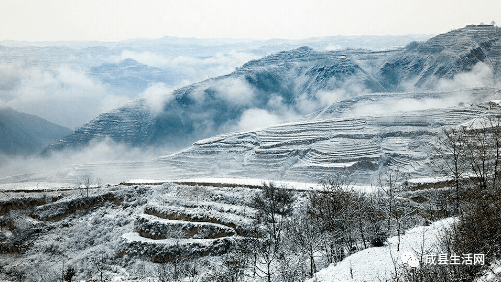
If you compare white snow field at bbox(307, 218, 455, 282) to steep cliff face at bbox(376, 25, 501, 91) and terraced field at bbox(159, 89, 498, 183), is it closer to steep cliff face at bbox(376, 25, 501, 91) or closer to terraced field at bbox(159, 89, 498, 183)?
terraced field at bbox(159, 89, 498, 183)

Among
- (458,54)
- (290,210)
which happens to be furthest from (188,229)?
(458,54)

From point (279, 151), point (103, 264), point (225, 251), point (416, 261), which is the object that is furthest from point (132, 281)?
point (279, 151)

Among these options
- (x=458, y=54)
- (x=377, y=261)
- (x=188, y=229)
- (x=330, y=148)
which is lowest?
(x=188, y=229)

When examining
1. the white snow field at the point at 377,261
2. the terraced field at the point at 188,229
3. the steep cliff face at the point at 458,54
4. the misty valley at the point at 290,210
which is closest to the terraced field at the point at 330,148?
the misty valley at the point at 290,210

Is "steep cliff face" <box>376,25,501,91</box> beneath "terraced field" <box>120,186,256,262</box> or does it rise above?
above

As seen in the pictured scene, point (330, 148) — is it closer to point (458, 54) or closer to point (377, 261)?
point (377, 261)

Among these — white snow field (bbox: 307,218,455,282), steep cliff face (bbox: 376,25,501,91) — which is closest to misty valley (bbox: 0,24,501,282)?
white snow field (bbox: 307,218,455,282)

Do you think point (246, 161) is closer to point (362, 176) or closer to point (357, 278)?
point (362, 176)

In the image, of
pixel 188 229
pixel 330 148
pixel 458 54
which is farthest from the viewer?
pixel 458 54
